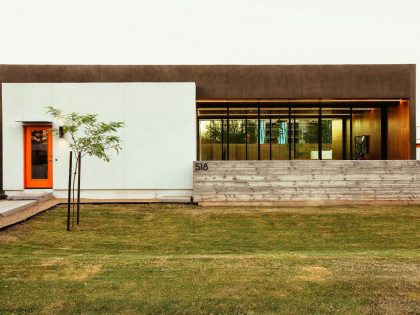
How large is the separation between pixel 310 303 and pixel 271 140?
41.2ft

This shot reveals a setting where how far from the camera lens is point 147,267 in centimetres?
501

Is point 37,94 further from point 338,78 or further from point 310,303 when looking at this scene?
point 310,303

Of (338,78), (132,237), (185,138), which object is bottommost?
(132,237)

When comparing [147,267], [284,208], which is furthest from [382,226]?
[147,267]

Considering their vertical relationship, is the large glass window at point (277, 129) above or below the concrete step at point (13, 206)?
above

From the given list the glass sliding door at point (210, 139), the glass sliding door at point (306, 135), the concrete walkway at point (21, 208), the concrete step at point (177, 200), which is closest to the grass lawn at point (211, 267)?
the concrete walkway at point (21, 208)

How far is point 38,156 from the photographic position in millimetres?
13359

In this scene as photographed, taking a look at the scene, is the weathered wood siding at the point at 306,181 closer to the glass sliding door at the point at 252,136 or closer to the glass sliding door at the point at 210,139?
the glass sliding door at the point at 252,136

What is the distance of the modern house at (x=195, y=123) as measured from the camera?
12.6m

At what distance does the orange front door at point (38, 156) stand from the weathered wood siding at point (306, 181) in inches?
204

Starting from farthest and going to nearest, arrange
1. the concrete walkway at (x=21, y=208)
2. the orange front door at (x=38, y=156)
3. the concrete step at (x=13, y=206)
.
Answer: the orange front door at (x=38, y=156), the concrete step at (x=13, y=206), the concrete walkway at (x=21, y=208)

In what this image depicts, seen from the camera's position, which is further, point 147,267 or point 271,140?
point 271,140

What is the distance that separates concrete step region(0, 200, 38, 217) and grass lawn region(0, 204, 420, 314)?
1044 millimetres

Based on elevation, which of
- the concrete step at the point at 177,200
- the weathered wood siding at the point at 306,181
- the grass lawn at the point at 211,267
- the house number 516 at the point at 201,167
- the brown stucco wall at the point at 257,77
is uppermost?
the brown stucco wall at the point at 257,77
